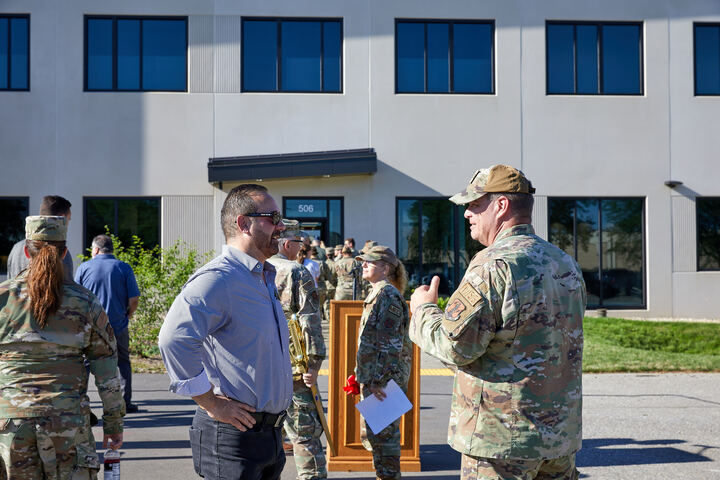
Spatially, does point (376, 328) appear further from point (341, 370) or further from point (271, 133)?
point (271, 133)

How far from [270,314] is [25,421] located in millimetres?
1419

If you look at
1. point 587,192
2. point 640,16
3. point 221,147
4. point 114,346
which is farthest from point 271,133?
point 114,346

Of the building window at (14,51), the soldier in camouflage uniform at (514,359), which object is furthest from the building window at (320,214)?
the soldier in camouflage uniform at (514,359)

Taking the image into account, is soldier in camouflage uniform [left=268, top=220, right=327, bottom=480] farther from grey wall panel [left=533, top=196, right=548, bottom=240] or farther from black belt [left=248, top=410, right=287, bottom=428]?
grey wall panel [left=533, top=196, right=548, bottom=240]

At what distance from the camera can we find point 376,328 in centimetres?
591

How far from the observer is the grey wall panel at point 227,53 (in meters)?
20.6

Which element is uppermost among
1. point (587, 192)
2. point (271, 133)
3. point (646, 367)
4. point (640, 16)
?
point (640, 16)

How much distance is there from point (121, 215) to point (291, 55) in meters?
6.44

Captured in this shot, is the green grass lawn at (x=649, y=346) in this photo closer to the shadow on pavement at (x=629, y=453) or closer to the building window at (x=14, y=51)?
the shadow on pavement at (x=629, y=453)

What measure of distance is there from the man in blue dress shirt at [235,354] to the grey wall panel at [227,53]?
1764 cm

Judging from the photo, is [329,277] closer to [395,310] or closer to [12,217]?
[12,217]

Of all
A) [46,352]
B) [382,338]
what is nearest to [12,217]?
[382,338]

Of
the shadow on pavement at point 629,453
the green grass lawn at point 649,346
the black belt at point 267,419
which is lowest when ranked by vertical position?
the shadow on pavement at point 629,453

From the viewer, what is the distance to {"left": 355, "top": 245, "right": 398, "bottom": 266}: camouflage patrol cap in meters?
6.05
